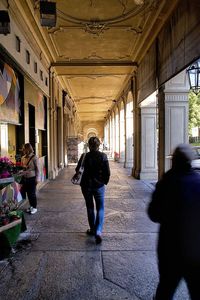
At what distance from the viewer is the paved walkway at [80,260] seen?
317cm

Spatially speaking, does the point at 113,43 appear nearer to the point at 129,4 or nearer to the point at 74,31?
the point at 74,31

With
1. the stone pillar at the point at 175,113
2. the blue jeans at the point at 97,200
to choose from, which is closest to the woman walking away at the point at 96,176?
the blue jeans at the point at 97,200

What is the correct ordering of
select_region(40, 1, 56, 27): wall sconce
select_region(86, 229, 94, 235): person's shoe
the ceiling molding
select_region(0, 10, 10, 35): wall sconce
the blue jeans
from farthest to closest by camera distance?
the ceiling molding < select_region(40, 1, 56, 27): wall sconce < select_region(86, 229, 94, 235): person's shoe < select_region(0, 10, 10, 35): wall sconce < the blue jeans

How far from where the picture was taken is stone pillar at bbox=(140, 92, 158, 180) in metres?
11.6

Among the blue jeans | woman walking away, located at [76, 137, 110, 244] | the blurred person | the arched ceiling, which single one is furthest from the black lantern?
the blurred person

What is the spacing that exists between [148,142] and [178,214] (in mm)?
9748

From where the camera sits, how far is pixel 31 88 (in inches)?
328

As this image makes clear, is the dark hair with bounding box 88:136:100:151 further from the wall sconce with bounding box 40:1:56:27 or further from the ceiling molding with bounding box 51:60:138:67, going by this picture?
the ceiling molding with bounding box 51:60:138:67

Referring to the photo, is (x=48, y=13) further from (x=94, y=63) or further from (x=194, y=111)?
(x=194, y=111)

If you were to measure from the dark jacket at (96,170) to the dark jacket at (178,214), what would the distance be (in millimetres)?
2457

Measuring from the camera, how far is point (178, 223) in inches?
83.7

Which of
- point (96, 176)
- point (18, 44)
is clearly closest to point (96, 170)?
point (96, 176)

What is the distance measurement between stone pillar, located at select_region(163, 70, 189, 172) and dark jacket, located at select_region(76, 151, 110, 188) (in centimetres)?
371

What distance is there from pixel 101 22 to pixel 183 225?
260 inches
